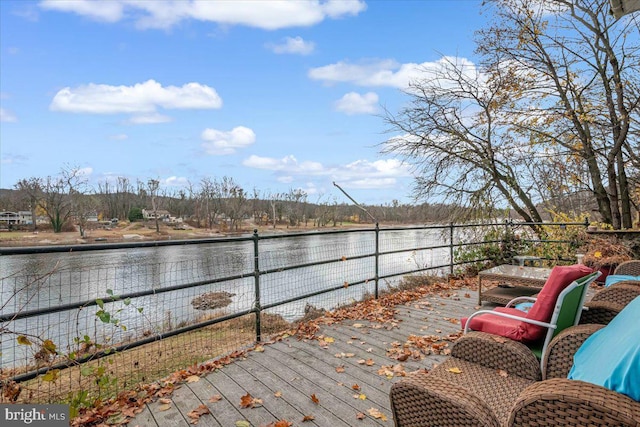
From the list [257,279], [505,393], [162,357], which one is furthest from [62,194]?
[505,393]

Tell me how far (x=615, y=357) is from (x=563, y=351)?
22.5 inches

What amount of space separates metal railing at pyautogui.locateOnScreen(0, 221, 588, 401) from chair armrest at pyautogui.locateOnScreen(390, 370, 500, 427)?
1.80 meters

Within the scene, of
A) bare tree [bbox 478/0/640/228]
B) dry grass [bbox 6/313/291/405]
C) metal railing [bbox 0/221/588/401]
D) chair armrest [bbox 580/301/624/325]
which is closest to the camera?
metal railing [bbox 0/221/588/401]

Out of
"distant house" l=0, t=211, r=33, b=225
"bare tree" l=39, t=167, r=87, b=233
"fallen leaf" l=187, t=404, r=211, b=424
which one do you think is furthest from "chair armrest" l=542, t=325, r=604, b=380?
"bare tree" l=39, t=167, r=87, b=233

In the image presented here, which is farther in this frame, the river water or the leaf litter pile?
the river water

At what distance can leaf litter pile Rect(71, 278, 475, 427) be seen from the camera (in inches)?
86.0

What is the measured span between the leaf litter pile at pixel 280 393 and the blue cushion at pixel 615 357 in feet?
3.82

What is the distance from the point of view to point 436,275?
6730 mm

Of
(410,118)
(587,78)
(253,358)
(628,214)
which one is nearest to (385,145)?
(410,118)

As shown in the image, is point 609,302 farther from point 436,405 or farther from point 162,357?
point 162,357

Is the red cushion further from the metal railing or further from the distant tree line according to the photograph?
the distant tree line

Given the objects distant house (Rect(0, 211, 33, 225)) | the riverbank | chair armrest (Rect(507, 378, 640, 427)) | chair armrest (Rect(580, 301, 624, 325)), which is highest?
distant house (Rect(0, 211, 33, 225))

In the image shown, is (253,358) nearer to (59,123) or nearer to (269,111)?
(269,111)

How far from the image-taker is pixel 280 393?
2.45 meters
